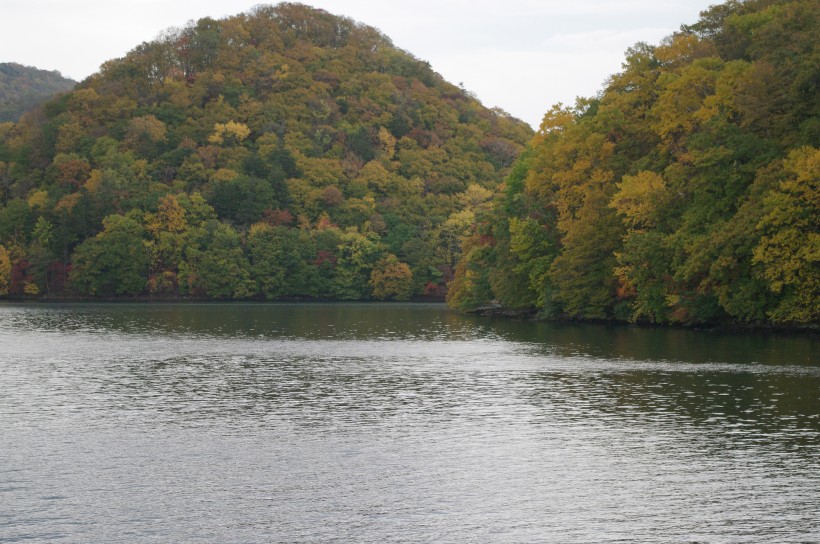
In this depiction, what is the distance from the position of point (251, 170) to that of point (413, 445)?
12665 cm

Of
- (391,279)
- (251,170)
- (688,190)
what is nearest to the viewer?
(688,190)

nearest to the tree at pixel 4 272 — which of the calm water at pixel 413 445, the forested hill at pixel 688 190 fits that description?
the forested hill at pixel 688 190

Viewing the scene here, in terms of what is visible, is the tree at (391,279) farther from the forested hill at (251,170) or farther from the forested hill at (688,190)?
the forested hill at (688,190)

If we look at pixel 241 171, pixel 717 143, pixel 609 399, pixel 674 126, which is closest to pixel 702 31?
pixel 674 126

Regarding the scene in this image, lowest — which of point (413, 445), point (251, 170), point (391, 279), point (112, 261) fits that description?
point (413, 445)

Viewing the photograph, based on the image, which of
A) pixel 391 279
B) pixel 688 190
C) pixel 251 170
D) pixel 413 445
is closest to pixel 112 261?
pixel 251 170

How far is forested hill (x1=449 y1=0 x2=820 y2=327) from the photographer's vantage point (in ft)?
180

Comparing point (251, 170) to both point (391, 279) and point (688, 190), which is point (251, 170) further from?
point (688, 190)

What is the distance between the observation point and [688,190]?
6266 cm

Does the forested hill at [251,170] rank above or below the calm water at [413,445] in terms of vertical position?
above

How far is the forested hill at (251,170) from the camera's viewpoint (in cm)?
13300

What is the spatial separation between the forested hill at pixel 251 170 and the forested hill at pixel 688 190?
5498 cm

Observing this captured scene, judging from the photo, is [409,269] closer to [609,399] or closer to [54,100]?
[54,100]

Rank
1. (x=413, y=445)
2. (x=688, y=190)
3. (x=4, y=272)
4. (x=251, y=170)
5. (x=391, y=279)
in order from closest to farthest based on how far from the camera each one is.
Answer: (x=413, y=445) → (x=688, y=190) → (x=4, y=272) → (x=391, y=279) → (x=251, y=170)
